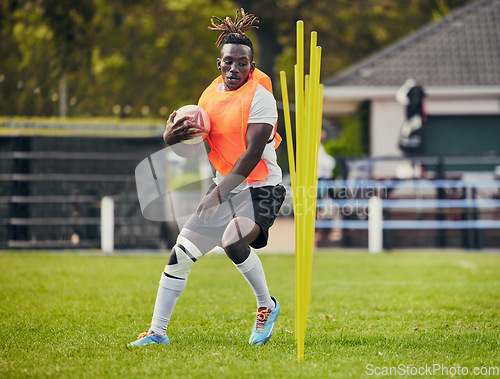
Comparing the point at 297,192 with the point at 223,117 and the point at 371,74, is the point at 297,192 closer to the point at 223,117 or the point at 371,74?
the point at 223,117

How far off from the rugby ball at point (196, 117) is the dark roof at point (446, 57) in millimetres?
15400

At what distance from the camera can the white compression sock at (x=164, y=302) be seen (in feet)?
18.3

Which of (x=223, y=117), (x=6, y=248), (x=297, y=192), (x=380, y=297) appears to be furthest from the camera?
(x=6, y=248)

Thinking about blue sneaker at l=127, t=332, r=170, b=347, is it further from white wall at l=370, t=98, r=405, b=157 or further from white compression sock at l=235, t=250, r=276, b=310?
white wall at l=370, t=98, r=405, b=157

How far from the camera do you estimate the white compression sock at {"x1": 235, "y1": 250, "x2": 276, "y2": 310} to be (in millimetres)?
5629

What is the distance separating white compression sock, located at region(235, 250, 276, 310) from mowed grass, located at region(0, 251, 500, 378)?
32 centimetres

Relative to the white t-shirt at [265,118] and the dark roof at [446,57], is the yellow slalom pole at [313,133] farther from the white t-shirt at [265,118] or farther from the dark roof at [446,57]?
the dark roof at [446,57]

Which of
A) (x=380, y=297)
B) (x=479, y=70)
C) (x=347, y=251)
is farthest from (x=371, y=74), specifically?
(x=380, y=297)

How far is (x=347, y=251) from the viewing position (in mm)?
14289

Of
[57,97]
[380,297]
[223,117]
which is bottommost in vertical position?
[380,297]

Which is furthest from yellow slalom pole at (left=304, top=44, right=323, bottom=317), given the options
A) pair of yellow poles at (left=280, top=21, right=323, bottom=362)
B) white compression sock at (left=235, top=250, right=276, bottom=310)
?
white compression sock at (left=235, top=250, right=276, bottom=310)

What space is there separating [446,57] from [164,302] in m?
17.6

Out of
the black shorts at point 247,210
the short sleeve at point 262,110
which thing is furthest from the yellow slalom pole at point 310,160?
the black shorts at point 247,210

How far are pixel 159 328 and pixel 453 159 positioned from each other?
10.3 metres
